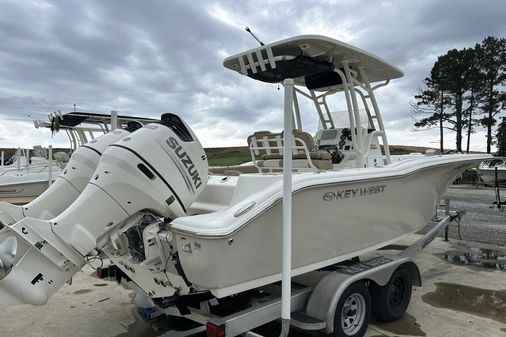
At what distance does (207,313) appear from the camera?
3318 millimetres

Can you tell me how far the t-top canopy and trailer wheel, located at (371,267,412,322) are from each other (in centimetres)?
217

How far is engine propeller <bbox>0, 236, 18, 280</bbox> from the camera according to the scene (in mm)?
2510

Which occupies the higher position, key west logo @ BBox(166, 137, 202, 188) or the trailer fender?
key west logo @ BBox(166, 137, 202, 188)

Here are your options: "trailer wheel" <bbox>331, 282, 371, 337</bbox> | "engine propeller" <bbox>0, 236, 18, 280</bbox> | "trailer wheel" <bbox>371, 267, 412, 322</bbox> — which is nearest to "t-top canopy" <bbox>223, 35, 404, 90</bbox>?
"trailer wheel" <bbox>331, 282, 371, 337</bbox>

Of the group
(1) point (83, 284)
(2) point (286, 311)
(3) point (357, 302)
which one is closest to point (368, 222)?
(3) point (357, 302)

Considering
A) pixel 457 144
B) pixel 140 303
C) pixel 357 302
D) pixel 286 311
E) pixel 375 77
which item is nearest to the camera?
pixel 286 311

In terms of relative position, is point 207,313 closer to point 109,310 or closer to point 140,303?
point 140,303

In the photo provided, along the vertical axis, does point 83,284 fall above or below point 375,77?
below

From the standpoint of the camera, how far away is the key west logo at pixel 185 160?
308 centimetres

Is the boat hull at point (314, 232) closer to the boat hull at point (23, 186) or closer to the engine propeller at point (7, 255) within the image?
the engine propeller at point (7, 255)

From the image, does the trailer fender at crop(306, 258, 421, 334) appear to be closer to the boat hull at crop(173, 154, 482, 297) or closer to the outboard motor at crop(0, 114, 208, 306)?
the boat hull at crop(173, 154, 482, 297)

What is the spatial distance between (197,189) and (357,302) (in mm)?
1754

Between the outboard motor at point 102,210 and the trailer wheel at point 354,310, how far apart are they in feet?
5.01

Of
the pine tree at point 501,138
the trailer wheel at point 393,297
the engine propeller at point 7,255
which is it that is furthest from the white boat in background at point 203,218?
the pine tree at point 501,138
